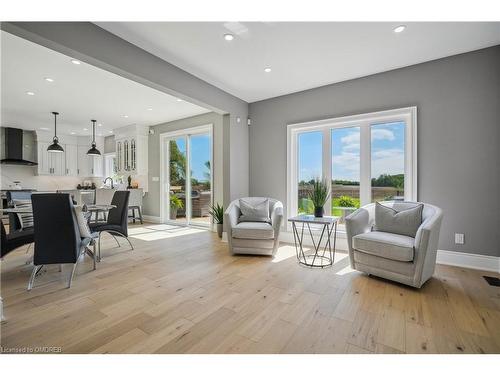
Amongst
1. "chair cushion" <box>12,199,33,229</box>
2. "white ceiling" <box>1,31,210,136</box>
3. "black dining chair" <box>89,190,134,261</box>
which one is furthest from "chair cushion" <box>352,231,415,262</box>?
"chair cushion" <box>12,199,33,229</box>

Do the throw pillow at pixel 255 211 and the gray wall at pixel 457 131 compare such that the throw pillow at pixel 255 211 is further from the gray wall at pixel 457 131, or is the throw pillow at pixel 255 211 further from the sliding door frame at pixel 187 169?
the gray wall at pixel 457 131

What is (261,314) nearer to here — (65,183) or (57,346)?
(57,346)

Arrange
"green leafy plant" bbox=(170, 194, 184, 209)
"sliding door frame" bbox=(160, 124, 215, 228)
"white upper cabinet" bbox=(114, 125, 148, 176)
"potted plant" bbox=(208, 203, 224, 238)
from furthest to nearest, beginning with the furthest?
"white upper cabinet" bbox=(114, 125, 148, 176) → "green leafy plant" bbox=(170, 194, 184, 209) → "sliding door frame" bbox=(160, 124, 215, 228) → "potted plant" bbox=(208, 203, 224, 238)

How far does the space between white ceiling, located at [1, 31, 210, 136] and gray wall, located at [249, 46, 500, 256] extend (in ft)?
12.2

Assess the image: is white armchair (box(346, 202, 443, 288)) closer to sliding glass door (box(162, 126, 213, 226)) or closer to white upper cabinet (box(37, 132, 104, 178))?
sliding glass door (box(162, 126, 213, 226))

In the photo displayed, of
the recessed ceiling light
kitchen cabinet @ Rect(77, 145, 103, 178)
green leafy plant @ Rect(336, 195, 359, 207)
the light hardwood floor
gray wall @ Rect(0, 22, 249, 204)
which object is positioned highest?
the recessed ceiling light

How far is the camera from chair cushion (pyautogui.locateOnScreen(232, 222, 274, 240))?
131 inches

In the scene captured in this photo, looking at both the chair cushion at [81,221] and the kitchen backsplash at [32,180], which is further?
the kitchen backsplash at [32,180]

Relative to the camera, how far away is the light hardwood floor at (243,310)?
5.11 ft

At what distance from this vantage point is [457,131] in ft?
9.81

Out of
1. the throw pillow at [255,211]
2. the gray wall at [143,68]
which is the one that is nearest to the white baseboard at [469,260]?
the throw pillow at [255,211]

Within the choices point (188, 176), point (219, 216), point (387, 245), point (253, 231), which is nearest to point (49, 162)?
point (188, 176)

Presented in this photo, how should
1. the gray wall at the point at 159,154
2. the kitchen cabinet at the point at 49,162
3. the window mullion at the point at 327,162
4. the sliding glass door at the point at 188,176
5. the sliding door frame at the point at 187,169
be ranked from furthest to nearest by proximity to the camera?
1. the kitchen cabinet at the point at 49,162
2. the sliding glass door at the point at 188,176
3. the sliding door frame at the point at 187,169
4. the gray wall at the point at 159,154
5. the window mullion at the point at 327,162

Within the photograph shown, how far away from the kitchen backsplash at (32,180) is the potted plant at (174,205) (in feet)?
12.9
